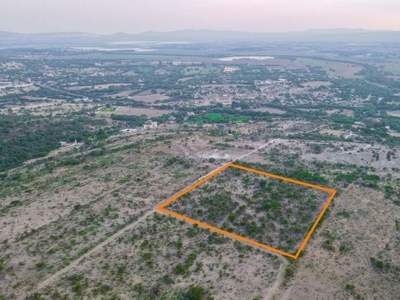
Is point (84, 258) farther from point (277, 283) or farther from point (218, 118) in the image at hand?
point (218, 118)

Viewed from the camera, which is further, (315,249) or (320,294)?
(315,249)

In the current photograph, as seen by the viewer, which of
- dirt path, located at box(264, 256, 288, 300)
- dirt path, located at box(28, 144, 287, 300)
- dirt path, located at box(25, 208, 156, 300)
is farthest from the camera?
dirt path, located at box(25, 208, 156, 300)

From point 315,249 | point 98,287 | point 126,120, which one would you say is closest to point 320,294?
point 315,249

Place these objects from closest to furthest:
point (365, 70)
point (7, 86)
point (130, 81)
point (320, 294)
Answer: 1. point (320, 294)
2. point (7, 86)
3. point (130, 81)
4. point (365, 70)

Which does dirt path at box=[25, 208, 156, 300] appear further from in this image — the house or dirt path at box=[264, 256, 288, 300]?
the house

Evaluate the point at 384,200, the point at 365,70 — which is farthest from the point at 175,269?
the point at 365,70

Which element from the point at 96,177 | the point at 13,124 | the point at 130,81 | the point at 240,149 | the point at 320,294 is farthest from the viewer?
the point at 130,81

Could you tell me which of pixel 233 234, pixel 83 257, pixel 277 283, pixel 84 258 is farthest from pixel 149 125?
pixel 277 283

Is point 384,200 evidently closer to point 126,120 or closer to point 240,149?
point 240,149

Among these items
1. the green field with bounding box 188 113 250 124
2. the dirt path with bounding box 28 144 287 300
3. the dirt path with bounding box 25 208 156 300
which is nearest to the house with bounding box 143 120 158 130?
the green field with bounding box 188 113 250 124

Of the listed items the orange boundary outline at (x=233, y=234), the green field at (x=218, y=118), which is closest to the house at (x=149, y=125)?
the green field at (x=218, y=118)

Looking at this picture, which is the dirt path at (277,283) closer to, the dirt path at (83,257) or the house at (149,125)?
the dirt path at (83,257)
